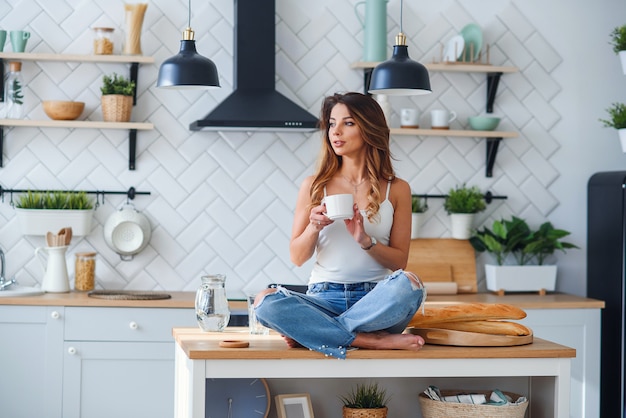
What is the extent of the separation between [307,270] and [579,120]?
1.77 m

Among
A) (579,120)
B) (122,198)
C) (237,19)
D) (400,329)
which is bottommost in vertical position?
(400,329)

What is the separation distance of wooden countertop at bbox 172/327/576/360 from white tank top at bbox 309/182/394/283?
0.96ft

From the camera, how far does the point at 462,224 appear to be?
15.9 feet

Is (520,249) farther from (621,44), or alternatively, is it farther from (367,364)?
(367,364)

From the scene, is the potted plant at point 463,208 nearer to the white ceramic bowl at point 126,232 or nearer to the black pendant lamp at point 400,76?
the black pendant lamp at point 400,76

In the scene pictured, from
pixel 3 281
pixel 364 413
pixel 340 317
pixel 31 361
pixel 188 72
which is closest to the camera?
pixel 340 317

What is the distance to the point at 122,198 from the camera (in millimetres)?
4727

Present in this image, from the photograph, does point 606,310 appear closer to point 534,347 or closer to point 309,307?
point 534,347

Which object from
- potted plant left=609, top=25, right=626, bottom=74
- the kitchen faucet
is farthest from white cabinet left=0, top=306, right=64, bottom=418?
potted plant left=609, top=25, right=626, bottom=74

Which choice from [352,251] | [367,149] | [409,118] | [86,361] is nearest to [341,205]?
[352,251]

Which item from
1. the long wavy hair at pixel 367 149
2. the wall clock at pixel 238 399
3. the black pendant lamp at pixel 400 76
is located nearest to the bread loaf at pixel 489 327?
the long wavy hair at pixel 367 149

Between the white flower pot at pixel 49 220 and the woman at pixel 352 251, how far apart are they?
1.96 metres

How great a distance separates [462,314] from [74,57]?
2.67 metres

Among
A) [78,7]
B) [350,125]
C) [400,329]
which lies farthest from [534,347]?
[78,7]
